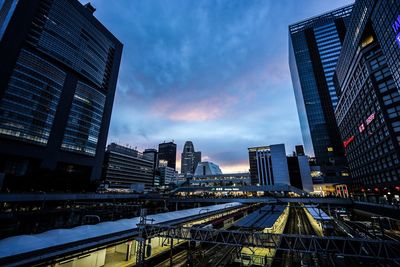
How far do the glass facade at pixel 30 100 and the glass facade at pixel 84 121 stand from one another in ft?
24.8

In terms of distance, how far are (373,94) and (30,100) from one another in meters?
109

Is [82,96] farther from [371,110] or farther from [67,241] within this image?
[371,110]

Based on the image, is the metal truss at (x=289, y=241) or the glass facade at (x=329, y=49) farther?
the glass facade at (x=329, y=49)

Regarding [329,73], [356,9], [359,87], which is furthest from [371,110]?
[329,73]

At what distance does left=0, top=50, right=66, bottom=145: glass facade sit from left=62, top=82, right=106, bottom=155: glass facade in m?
7.55

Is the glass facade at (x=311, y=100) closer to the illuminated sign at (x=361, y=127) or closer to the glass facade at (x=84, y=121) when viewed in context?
the illuminated sign at (x=361, y=127)

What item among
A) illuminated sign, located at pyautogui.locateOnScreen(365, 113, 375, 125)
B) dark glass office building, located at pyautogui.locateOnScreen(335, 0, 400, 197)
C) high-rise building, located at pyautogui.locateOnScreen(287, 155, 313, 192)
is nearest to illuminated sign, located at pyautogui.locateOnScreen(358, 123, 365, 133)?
dark glass office building, located at pyautogui.locateOnScreen(335, 0, 400, 197)

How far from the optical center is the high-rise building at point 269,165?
130375 mm

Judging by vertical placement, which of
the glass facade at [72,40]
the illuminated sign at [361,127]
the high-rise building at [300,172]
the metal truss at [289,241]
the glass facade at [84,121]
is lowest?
the metal truss at [289,241]

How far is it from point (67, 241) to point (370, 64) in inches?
3094

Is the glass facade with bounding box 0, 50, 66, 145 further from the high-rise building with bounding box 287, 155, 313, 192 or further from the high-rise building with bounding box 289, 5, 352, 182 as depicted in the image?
the high-rise building with bounding box 287, 155, 313, 192

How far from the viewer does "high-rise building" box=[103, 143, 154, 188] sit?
140250mm

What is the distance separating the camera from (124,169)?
151625 mm

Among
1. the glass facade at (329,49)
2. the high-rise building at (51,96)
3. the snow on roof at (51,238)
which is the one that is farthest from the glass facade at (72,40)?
the glass facade at (329,49)
